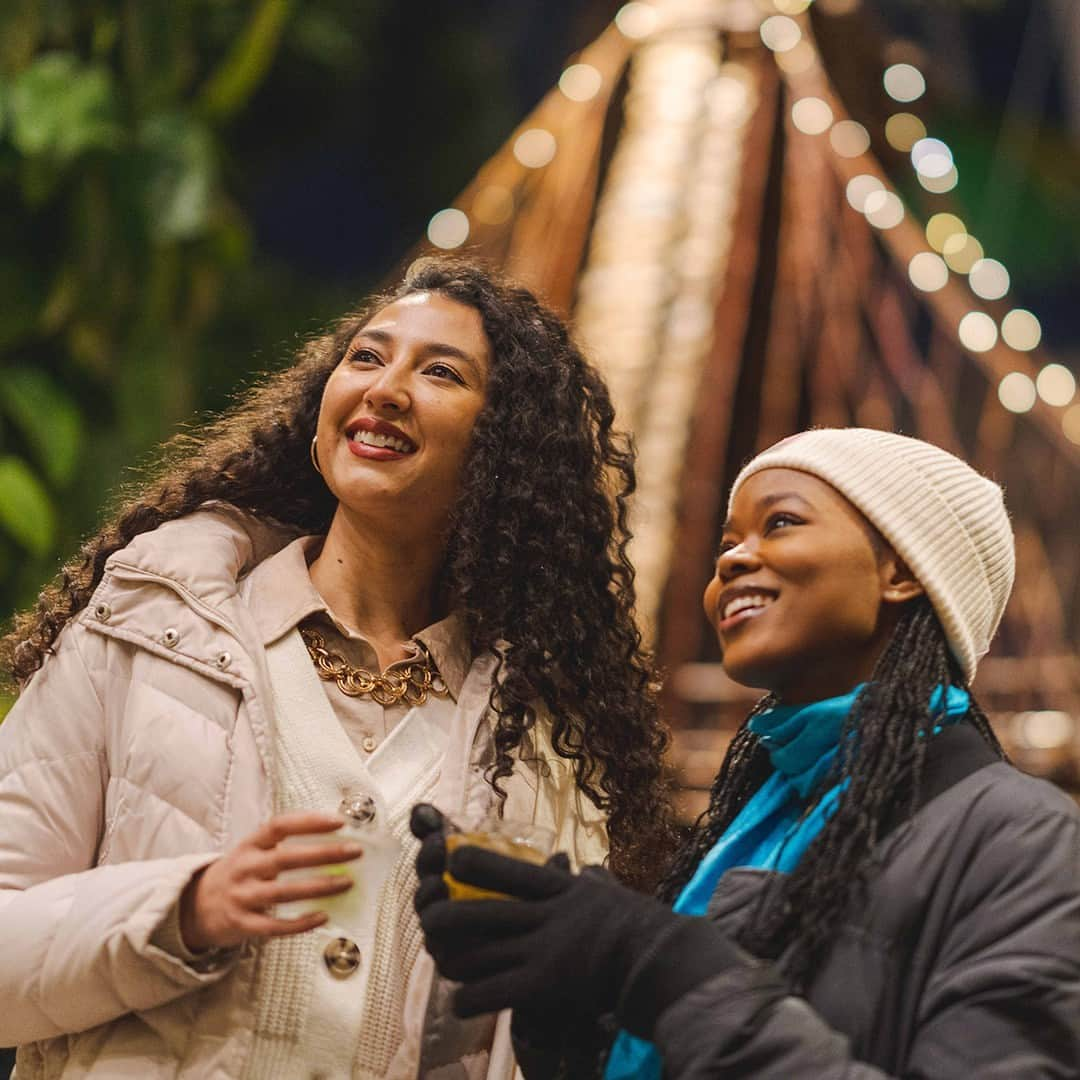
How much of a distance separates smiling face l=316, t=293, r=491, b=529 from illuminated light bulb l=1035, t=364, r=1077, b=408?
178 cm

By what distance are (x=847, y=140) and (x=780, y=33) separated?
14.2 inches

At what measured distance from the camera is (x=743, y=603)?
1433 mm

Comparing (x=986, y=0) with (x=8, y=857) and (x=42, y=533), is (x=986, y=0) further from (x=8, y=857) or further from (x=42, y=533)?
(x=8, y=857)

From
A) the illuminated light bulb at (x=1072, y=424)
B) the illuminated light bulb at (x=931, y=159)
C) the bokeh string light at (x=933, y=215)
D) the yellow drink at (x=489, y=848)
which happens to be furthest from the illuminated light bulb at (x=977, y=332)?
the yellow drink at (x=489, y=848)

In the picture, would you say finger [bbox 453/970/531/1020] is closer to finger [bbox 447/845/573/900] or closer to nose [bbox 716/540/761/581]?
finger [bbox 447/845/573/900]

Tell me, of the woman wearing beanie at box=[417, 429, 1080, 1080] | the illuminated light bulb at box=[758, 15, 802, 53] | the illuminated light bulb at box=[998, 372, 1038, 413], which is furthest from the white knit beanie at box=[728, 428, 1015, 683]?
the illuminated light bulb at box=[758, 15, 802, 53]

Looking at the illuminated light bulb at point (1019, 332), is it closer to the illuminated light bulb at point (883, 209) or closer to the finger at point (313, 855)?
the illuminated light bulb at point (883, 209)

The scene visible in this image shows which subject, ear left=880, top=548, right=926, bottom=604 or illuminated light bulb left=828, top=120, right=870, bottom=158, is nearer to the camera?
ear left=880, top=548, right=926, bottom=604

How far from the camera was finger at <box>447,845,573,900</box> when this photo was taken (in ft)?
4.10

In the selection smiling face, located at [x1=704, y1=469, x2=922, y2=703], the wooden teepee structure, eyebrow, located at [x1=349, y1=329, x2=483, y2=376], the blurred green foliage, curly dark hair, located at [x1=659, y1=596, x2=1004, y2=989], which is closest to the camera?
curly dark hair, located at [x1=659, y1=596, x2=1004, y2=989]

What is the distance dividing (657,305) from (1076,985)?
2.38 metres

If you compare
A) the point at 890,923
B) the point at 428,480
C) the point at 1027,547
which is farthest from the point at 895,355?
the point at 890,923

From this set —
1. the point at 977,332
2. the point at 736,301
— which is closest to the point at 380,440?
the point at 736,301

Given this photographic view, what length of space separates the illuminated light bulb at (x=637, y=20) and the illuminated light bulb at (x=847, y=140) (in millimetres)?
579
